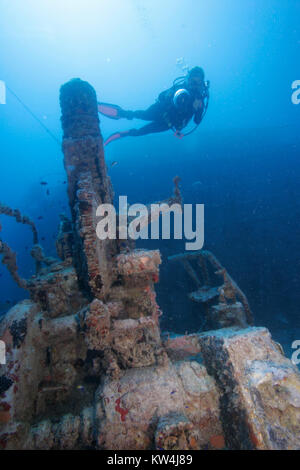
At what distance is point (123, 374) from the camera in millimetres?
3141

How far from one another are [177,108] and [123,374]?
874cm

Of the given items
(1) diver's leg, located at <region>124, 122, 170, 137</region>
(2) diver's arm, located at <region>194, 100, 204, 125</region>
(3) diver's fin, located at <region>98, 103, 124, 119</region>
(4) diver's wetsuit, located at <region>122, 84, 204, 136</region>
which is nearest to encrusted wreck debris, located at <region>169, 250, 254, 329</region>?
(2) diver's arm, located at <region>194, 100, 204, 125</region>

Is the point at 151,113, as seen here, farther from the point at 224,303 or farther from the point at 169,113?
the point at 224,303

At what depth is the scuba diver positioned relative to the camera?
8164mm

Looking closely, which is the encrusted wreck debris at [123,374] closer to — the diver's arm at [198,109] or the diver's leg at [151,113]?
the diver's arm at [198,109]

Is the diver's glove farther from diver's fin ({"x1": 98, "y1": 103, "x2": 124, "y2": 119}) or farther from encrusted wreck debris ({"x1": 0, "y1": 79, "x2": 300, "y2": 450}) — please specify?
encrusted wreck debris ({"x1": 0, "y1": 79, "x2": 300, "y2": 450})

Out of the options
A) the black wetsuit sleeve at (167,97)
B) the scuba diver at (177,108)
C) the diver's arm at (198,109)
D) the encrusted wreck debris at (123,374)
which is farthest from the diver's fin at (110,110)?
the encrusted wreck debris at (123,374)

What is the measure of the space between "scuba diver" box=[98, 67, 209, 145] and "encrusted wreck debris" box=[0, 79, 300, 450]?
5.94 meters

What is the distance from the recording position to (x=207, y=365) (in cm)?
329

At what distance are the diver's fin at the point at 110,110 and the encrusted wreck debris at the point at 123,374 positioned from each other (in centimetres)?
665

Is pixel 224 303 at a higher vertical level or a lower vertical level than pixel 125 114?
lower

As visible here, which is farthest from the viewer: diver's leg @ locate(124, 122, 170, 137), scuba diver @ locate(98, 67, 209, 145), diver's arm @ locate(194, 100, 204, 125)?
diver's leg @ locate(124, 122, 170, 137)

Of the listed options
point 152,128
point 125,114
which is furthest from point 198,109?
point 125,114

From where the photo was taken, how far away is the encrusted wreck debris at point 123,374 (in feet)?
8.14
